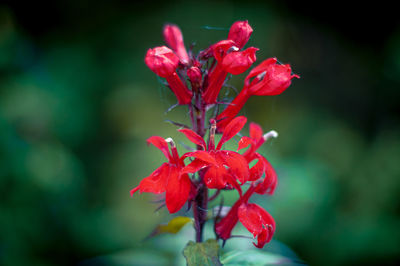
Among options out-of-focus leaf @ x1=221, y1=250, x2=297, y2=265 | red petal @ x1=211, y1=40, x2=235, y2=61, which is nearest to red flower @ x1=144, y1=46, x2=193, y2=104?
red petal @ x1=211, y1=40, x2=235, y2=61

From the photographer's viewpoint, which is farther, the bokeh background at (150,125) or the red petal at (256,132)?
the bokeh background at (150,125)

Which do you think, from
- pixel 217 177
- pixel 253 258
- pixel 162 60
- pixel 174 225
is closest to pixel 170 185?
pixel 217 177

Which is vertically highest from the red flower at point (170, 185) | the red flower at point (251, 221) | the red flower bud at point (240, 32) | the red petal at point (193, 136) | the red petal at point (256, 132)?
the red flower bud at point (240, 32)

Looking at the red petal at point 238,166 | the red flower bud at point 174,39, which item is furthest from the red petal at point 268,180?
the red flower bud at point 174,39

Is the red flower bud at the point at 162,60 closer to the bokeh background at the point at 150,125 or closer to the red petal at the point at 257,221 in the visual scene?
the red petal at the point at 257,221

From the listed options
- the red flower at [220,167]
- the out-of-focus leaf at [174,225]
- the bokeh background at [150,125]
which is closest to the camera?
the red flower at [220,167]

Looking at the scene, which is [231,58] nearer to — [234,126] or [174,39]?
[234,126]

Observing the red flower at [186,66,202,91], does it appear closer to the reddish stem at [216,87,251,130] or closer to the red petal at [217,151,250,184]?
the reddish stem at [216,87,251,130]

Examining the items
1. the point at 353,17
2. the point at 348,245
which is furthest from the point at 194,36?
the point at 348,245
